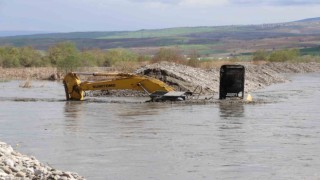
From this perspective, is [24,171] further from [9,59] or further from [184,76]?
[9,59]

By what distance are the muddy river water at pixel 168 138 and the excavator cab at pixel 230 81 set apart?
1696mm

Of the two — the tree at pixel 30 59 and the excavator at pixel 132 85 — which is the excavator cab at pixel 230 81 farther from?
the tree at pixel 30 59

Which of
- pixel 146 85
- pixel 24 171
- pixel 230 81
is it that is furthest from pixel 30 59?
pixel 24 171

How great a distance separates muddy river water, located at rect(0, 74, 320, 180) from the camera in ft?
56.0

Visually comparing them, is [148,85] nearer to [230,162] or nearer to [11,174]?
[230,162]

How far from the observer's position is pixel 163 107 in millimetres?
33812

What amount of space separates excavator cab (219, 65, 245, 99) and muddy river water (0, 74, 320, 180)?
1696 millimetres

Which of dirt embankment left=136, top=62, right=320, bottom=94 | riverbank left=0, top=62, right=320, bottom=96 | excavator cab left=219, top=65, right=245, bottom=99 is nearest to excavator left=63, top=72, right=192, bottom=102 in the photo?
excavator cab left=219, top=65, right=245, bottom=99

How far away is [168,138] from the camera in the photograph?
22766mm

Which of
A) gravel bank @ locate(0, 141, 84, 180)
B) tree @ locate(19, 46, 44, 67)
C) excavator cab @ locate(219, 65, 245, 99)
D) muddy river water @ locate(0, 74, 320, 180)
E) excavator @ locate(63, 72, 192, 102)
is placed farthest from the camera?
tree @ locate(19, 46, 44, 67)

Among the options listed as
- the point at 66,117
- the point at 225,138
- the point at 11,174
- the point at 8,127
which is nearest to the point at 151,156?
the point at 225,138

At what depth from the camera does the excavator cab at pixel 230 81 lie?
37.7 meters

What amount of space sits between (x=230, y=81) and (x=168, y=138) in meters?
15.4

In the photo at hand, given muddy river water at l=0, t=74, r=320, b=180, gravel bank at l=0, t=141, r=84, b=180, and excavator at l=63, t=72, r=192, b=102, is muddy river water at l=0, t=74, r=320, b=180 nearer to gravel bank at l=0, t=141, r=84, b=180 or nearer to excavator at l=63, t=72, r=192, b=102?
excavator at l=63, t=72, r=192, b=102
